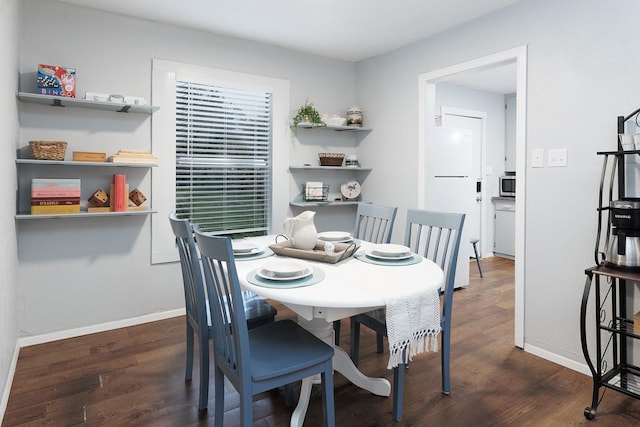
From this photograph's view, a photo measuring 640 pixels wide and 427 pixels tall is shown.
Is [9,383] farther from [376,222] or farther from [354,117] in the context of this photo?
[354,117]

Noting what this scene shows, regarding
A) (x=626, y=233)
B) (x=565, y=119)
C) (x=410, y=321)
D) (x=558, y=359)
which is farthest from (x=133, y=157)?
(x=558, y=359)

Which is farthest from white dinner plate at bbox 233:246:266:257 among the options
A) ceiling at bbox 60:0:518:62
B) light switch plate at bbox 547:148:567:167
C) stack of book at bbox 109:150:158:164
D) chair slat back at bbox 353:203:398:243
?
light switch plate at bbox 547:148:567:167

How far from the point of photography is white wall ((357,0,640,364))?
2211mm

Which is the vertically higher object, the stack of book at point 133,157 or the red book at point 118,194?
the stack of book at point 133,157

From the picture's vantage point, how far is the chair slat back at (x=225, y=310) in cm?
137

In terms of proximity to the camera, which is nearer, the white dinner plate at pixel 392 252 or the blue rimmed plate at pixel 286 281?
the blue rimmed plate at pixel 286 281

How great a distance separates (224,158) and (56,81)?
134cm

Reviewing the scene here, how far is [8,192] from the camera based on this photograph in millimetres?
2207

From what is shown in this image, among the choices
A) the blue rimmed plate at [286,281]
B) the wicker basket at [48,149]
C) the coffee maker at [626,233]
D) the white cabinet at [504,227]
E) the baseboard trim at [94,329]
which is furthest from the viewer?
the white cabinet at [504,227]

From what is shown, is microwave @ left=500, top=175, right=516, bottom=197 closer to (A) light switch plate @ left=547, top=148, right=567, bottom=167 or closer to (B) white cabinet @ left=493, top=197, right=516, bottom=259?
(B) white cabinet @ left=493, top=197, right=516, bottom=259

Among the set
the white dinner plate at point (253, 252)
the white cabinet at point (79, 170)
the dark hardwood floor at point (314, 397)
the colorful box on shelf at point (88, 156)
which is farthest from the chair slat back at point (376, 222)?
the colorful box on shelf at point (88, 156)

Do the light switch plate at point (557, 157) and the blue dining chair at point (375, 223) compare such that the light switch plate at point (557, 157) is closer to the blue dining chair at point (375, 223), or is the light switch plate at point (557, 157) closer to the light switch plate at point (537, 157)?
the light switch plate at point (537, 157)

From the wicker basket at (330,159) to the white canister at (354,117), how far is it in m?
0.38

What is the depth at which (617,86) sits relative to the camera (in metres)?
2.19
